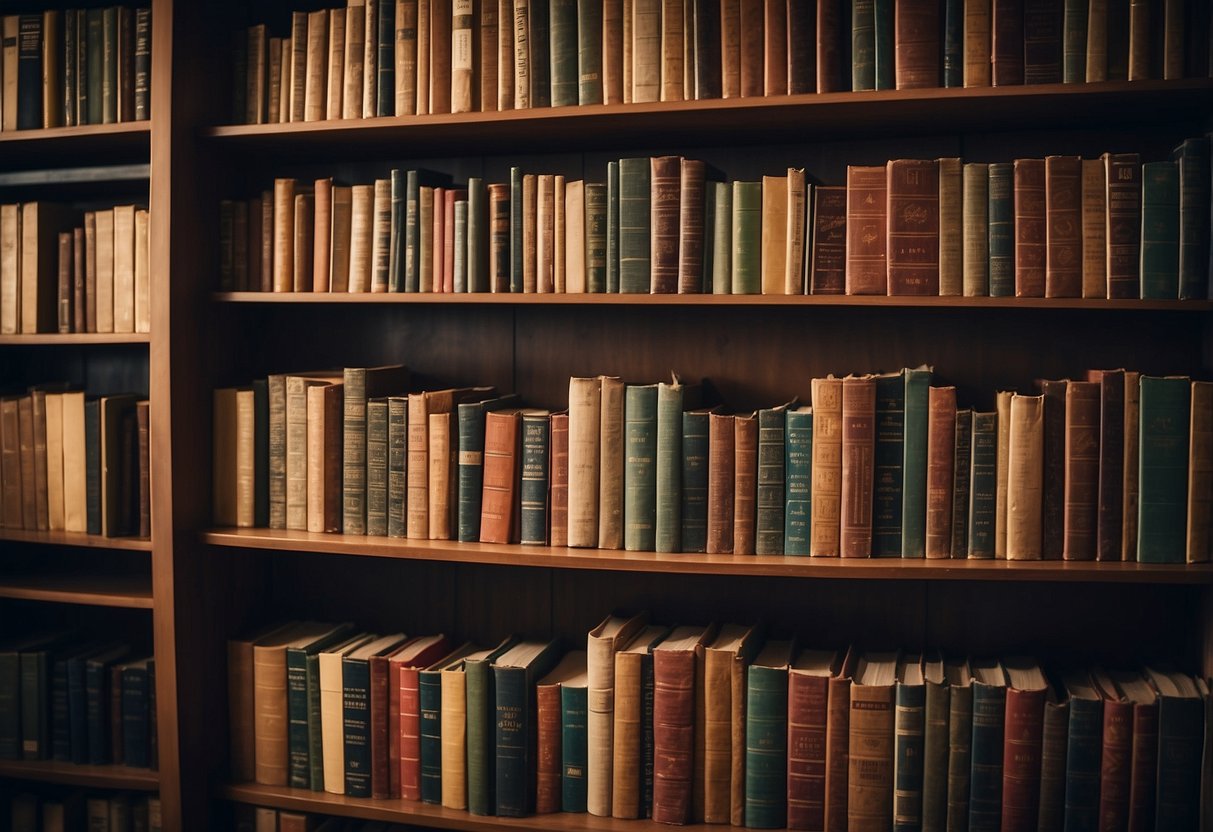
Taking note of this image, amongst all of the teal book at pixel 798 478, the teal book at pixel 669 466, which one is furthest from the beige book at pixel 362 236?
the teal book at pixel 798 478

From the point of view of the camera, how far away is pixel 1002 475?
5.75 ft

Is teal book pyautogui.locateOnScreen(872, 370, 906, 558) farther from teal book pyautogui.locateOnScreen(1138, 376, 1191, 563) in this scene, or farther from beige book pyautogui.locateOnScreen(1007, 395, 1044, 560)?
teal book pyautogui.locateOnScreen(1138, 376, 1191, 563)

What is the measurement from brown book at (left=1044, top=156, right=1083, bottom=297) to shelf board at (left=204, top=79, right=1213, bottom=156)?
0.37ft

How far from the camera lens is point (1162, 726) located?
5.51 ft

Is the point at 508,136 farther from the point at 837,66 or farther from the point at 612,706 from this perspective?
the point at 612,706

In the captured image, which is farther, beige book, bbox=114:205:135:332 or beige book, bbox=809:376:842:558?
beige book, bbox=114:205:135:332

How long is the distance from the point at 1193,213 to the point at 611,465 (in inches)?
41.8

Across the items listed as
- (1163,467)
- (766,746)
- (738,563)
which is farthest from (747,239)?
(766,746)

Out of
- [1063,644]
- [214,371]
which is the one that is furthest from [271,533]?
[1063,644]

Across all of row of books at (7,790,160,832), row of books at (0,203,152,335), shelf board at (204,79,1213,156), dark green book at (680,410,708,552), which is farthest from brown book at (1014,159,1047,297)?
row of books at (7,790,160,832)

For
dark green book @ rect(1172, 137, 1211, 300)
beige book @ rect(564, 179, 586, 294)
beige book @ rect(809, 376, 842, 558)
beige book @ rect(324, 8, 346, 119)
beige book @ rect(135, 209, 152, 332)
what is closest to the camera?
dark green book @ rect(1172, 137, 1211, 300)

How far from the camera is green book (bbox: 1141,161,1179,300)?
169 cm

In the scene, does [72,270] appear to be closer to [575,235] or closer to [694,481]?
[575,235]

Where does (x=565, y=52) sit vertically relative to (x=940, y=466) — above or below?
above
